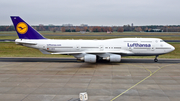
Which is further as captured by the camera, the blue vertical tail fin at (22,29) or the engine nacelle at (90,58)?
the blue vertical tail fin at (22,29)

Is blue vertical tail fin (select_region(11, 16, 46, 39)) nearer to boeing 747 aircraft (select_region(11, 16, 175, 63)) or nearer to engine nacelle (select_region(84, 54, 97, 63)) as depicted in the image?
boeing 747 aircraft (select_region(11, 16, 175, 63))

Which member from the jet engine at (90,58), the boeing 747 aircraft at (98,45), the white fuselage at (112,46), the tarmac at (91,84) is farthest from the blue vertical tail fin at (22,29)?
the jet engine at (90,58)

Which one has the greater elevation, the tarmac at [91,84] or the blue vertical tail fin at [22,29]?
the blue vertical tail fin at [22,29]

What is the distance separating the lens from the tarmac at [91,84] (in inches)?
630

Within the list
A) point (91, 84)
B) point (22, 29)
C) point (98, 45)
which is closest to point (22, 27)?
point (22, 29)

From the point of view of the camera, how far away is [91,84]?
1962cm

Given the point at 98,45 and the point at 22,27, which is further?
the point at 22,27

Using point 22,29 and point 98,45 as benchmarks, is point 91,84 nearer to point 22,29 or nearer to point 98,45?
point 98,45

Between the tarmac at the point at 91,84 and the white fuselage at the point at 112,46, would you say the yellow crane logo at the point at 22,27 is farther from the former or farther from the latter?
the tarmac at the point at 91,84

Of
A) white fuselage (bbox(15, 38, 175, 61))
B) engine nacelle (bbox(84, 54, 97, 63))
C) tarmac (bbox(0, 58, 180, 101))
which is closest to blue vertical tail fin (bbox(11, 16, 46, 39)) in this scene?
white fuselage (bbox(15, 38, 175, 61))

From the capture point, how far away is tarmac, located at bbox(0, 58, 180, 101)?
1599 cm

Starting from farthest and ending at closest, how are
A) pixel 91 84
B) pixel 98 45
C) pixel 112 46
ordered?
pixel 98 45
pixel 112 46
pixel 91 84

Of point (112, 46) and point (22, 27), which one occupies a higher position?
point (22, 27)

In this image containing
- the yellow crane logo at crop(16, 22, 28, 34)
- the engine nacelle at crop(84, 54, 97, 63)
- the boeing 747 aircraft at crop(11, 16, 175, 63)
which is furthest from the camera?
the yellow crane logo at crop(16, 22, 28, 34)
